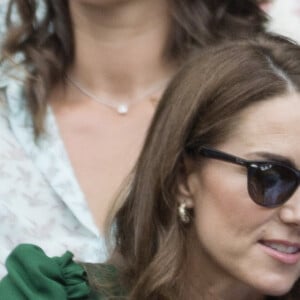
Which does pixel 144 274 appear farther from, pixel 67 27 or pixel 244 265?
pixel 67 27

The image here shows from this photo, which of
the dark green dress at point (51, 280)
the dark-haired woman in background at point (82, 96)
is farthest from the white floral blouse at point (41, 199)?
the dark green dress at point (51, 280)

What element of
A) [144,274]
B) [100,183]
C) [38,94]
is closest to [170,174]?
[144,274]

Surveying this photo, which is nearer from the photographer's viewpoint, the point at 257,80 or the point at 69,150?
the point at 257,80

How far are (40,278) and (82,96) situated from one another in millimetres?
798

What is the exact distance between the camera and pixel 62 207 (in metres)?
2.80

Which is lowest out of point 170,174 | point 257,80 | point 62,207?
point 62,207

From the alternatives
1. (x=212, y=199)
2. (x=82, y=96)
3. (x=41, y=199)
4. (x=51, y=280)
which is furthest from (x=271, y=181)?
(x=82, y=96)

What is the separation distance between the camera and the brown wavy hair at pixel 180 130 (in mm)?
2318

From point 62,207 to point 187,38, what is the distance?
1.88 ft

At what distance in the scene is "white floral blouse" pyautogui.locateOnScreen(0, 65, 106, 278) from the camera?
2.75 m

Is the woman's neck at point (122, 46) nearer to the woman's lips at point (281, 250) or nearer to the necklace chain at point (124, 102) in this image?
the necklace chain at point (124, 102)

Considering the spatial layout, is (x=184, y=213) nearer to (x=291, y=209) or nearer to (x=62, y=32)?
(x=291, y=209)

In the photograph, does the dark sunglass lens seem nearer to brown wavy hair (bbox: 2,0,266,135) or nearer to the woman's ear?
the woman's ear

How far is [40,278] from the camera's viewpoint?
2.34 m
